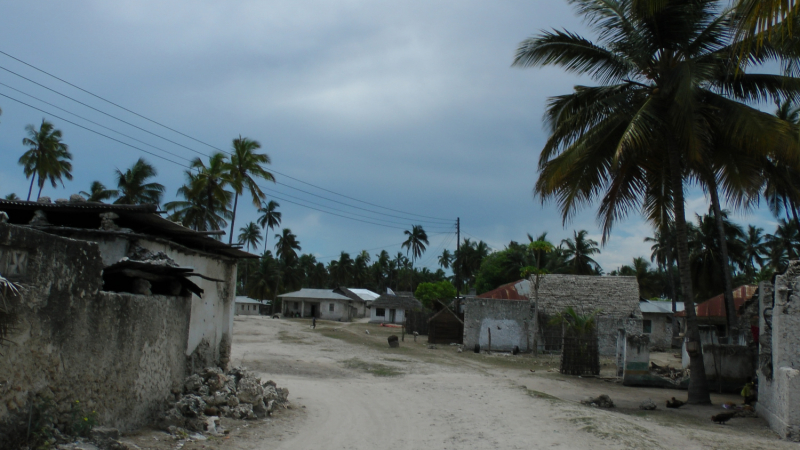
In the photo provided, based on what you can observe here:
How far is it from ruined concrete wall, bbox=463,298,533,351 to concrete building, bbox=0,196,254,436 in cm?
1719

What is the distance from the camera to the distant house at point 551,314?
86.9 feet

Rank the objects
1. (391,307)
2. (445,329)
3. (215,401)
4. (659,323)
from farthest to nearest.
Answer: (391,307), (659,323), (445,329), (215,401)

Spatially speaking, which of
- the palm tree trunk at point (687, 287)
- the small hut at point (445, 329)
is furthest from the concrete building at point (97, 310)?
the small hut at point (445, 329)

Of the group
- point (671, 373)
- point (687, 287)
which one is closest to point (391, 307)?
point (671, 373)

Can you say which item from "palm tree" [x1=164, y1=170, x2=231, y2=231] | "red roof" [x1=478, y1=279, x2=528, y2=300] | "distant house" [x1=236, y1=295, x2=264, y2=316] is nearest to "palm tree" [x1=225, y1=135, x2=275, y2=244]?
"palm tree" [x1=164, y1=170, x2=231, y2=231]

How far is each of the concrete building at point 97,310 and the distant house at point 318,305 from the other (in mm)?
44949

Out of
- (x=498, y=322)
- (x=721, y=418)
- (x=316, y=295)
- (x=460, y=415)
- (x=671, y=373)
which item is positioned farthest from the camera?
(x=316, y=295)

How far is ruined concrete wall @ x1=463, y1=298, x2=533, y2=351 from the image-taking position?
26422 mm

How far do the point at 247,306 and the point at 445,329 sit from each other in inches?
1498

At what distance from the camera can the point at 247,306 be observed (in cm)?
6212

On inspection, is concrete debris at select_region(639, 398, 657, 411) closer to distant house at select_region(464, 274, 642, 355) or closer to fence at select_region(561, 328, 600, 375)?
fence at select_region(561, 328, 600, 375)

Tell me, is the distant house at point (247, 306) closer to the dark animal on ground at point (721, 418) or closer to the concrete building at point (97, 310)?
the concrete building at point (97, 310)

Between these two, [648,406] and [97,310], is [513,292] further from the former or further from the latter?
[97,310]

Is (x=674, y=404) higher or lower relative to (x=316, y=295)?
lower
